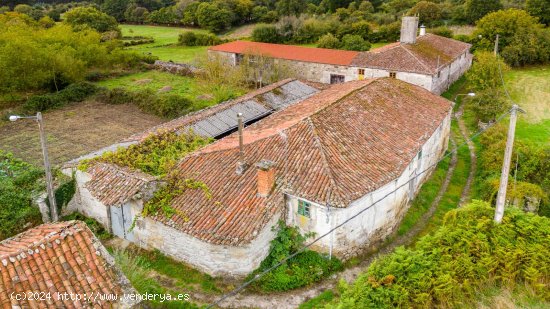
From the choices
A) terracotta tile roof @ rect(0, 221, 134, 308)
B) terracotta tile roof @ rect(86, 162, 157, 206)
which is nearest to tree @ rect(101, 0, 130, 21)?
terracotta tile roof @ rect(86, 162, 157, 206)

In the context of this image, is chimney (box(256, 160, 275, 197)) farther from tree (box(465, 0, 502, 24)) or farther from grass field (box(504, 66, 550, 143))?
tree (box(465, 0, 502, 24))

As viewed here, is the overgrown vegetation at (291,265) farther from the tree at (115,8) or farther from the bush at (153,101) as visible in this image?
the tree at (115,8)

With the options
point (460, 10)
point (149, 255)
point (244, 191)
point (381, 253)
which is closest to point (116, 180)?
point (149, 255)

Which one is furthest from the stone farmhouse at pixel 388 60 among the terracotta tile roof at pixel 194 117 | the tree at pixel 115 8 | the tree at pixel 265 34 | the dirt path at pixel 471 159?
the tree at pixel 115 8

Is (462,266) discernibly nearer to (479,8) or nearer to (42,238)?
(42,238)

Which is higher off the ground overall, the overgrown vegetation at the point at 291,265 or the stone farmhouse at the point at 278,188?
the stone farmhouse at the point at 278,188

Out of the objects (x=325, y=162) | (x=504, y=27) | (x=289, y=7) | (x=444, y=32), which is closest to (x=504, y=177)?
(x=325, y=162)
